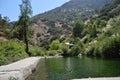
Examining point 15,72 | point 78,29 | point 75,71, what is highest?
point 78,29

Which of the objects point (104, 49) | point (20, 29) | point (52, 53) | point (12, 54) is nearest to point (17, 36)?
point (20, 29)

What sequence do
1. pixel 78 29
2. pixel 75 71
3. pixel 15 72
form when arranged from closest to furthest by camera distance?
pixel 15 72 → pixel 75 71 → pixel 78 29

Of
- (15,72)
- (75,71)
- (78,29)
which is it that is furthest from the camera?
(78,29)

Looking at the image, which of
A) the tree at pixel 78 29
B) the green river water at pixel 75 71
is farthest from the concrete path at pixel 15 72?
the tree at pixel 78 29

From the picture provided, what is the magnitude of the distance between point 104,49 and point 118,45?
4860mm

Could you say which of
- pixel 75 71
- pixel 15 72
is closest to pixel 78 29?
pixel 75 71

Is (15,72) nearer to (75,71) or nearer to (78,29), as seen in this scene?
(75,71)

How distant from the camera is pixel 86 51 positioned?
98250mm

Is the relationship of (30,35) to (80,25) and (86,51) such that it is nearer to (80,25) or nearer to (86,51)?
(86,51)

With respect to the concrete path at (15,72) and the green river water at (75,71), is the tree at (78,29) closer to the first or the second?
the green river water at (75,71)

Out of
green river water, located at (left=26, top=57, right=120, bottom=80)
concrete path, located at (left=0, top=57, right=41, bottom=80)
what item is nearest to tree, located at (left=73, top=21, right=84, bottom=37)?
green river water, located at (left=26, top=57, right=120, bottom=80)

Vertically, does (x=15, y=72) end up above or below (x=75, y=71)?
above

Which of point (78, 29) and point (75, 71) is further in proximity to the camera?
point (78, 29)

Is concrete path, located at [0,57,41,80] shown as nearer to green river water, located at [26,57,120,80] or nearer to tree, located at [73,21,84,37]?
green river water, located at [26,57,120,80]
